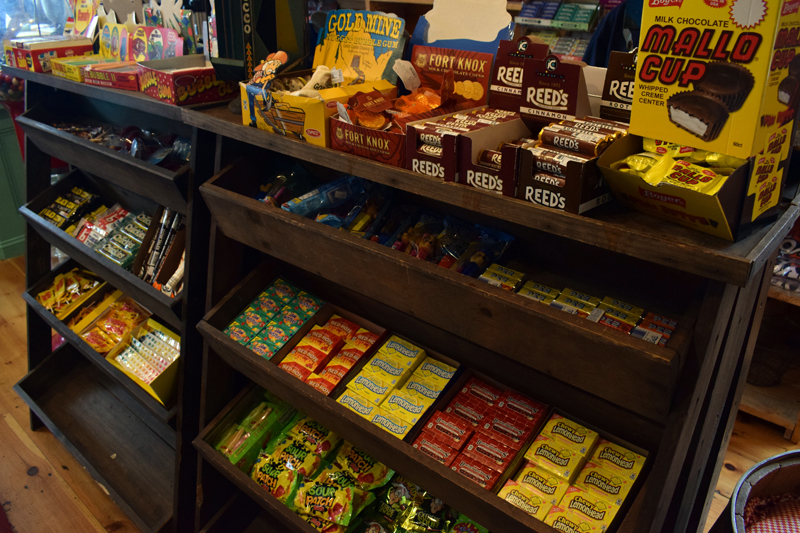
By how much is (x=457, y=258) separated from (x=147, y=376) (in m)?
1.19

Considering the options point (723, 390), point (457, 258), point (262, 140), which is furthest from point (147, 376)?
point (723, 390)

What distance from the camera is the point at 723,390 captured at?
3.55 ft

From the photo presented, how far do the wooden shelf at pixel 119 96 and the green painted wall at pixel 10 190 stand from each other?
197 cm

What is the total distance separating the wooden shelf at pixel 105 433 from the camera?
2.00m

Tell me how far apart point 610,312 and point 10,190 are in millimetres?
4061

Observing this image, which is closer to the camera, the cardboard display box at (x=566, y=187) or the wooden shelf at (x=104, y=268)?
the cardboard display box at (x=566, y=187)

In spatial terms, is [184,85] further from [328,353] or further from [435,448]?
[435,448]

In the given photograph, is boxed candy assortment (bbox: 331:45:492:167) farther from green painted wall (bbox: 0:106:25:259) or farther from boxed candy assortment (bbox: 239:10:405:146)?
green painted wall (bbox: 0:106:25:259)

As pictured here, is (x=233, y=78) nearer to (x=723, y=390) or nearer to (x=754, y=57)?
(x=754, y=57)

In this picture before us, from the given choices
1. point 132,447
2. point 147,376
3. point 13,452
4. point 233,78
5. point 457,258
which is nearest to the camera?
point 457,258

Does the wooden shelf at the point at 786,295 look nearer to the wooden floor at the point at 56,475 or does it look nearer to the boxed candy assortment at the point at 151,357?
the wooden floor at the point at 56,475

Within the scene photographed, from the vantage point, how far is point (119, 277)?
1.82 m

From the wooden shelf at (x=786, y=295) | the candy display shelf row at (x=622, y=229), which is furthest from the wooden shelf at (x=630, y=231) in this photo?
the wooden shelf at (x=786, y=295)

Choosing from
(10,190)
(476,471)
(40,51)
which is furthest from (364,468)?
(10,190)
